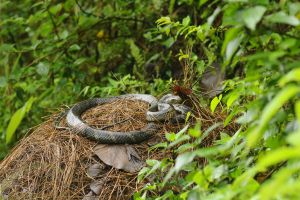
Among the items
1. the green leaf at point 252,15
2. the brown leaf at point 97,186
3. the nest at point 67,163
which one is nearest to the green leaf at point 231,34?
the green leaf at point 252,15

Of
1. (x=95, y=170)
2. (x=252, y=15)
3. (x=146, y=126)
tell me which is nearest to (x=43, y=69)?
(x=146, y=126)

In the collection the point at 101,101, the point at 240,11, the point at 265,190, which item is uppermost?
the point at 240,11

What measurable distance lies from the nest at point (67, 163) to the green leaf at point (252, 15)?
185 centimetres

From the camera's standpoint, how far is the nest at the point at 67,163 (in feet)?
12.1

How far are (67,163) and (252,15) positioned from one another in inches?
88.5

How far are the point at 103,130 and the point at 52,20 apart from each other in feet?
8.10

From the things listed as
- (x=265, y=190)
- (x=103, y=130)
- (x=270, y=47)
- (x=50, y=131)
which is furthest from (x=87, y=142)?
(x=265, y=190)

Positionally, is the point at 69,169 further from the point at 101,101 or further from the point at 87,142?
the point at 101,101

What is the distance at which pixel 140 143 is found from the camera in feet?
12.8

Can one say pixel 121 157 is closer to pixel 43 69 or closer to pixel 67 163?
pixel 67 163

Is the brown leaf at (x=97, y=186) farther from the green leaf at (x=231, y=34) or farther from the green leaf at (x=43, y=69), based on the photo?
the green leaf at (x=43, y=69)

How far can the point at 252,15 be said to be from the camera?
6.20 ft

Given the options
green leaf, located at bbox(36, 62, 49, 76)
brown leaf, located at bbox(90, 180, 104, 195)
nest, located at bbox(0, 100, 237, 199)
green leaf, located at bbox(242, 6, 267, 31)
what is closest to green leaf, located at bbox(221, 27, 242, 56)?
green leaf, located at bbox(242, 6, 267, 31)

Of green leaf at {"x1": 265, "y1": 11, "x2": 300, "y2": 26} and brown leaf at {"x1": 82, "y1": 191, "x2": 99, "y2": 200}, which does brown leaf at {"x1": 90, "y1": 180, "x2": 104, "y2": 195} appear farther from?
green leaf at {"x1": 265, "y1": 11, "x2": 300, "y2": 26}
